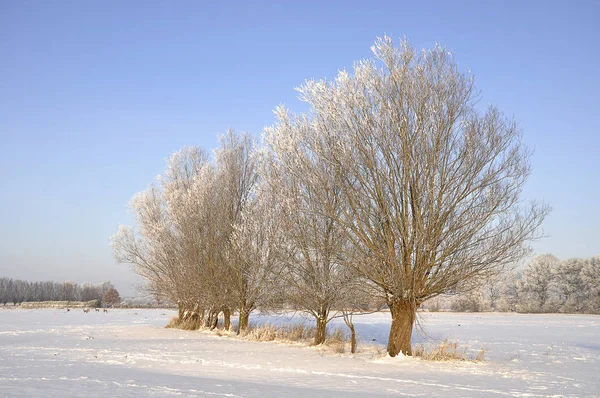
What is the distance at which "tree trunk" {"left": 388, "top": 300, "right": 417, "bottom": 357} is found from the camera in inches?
592

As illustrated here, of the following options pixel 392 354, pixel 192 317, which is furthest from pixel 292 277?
pixel 192 317

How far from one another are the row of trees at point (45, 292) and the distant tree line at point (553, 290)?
8140 cm

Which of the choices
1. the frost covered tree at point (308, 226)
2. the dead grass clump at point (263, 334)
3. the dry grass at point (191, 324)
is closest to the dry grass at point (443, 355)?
the frost covered tree at point (308, 226)

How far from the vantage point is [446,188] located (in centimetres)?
1462

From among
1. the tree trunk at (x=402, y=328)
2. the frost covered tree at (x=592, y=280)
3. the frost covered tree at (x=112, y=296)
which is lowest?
the frost covered tree at (x=112, y=296)

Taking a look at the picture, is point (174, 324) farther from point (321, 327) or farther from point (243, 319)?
point (321, 327)

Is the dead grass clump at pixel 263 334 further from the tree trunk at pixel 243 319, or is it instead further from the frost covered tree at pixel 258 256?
the tree trunk at pixel 243 319

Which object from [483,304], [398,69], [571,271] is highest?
[398,69]

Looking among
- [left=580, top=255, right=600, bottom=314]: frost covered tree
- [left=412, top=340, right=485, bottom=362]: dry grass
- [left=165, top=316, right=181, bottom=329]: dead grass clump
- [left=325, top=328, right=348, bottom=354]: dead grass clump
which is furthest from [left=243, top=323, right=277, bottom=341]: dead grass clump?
[left=580, top=255, right=600, bottom=314]: frost covered tree

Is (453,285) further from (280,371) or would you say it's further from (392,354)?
(280,371)

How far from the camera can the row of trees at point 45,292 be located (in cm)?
11150

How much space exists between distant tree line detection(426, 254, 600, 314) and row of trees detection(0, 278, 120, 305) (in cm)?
8140

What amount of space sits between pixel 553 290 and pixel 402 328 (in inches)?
2289

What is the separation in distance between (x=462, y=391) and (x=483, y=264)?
557 centimetres
